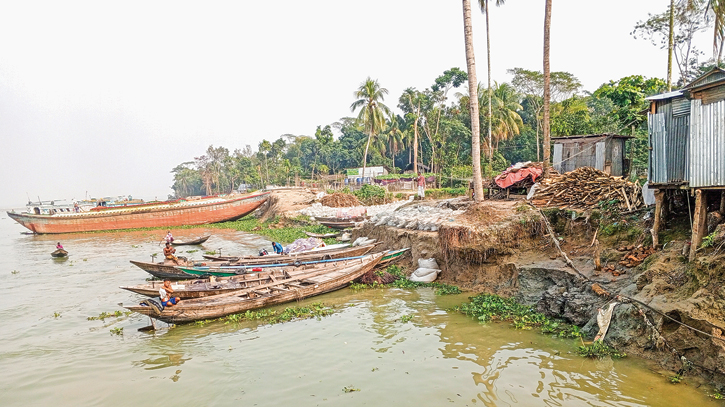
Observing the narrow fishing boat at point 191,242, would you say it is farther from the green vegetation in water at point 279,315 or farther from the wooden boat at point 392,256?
the green vegetation in water at point 279,315

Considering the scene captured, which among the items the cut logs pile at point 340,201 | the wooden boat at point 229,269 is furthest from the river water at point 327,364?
the cut logs pile at point 340,201

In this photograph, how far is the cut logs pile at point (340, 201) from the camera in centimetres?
3014

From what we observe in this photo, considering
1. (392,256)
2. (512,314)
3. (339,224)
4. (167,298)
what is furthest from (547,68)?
(167,298)

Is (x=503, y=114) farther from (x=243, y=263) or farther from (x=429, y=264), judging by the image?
(x=243, y=263)

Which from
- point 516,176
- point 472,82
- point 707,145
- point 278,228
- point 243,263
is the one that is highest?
point 472,82

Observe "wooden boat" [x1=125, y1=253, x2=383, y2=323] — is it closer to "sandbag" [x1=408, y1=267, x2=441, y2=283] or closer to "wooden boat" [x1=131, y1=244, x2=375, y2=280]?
"wooden boat" [x1=131, y1=244, x2=375, y2=280]

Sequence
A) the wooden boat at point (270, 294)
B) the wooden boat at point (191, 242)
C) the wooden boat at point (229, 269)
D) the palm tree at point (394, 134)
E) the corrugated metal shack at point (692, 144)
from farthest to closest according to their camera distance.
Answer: the palm tree at point (394, 134), the wooden boat at point (191, 242), the wooden boat at point (229, 269), the wooden boat at point (270, 294), the corrugated metal shack at point (692, 144)

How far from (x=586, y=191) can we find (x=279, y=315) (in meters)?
9.51

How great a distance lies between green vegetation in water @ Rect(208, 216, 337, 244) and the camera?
2291 cm

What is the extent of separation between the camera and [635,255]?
318 inches

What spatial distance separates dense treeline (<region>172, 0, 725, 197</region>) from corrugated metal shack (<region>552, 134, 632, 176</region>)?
641mm

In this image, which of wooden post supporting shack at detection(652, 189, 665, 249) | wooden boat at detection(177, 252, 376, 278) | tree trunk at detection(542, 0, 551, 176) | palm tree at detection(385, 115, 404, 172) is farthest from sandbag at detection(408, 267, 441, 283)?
palm tree at detection(385, 115, 404, 172)

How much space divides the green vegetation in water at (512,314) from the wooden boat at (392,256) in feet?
12.7

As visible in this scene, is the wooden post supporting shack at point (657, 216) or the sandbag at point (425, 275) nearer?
the wooden post supporting shack at point (657, 216)
